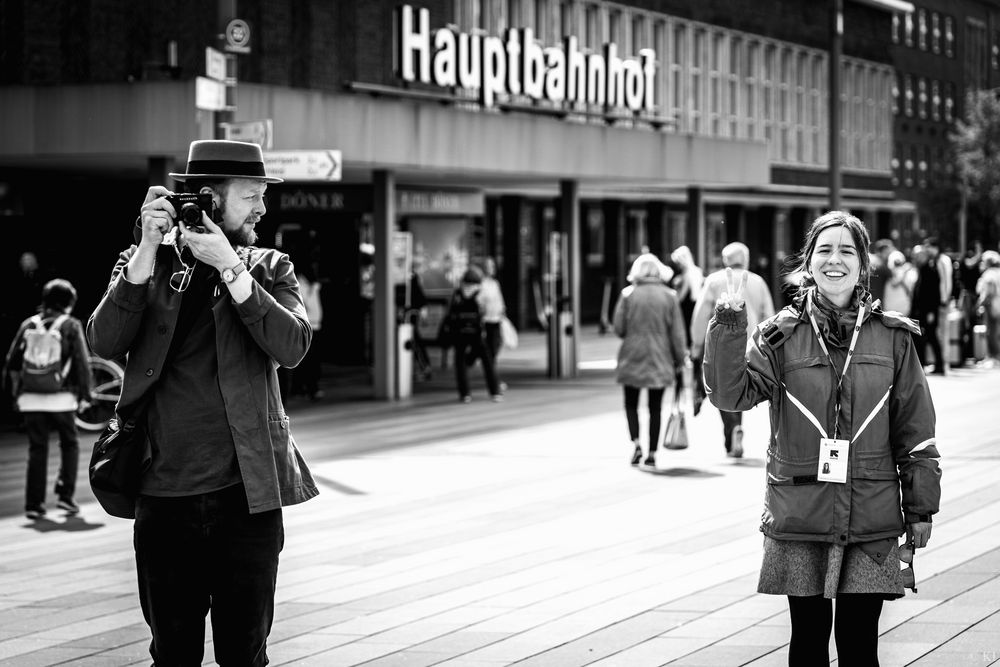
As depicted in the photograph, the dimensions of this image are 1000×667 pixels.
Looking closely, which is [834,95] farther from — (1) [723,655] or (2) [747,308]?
(1) [723,655]

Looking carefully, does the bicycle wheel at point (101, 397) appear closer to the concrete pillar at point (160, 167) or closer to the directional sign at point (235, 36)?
the concrete pillar at point (160, 167)

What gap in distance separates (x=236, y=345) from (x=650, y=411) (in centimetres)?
973

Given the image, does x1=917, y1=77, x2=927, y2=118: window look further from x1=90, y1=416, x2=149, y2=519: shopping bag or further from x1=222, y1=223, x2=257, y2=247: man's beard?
x1=90, y1=416, x2=149, y2=519: shopping bag

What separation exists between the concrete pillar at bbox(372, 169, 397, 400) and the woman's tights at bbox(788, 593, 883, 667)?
55.4 ft

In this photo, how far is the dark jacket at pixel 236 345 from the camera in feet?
15.9

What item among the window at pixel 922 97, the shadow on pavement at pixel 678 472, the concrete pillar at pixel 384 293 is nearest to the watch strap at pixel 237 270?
the shadow on pavement at pixel 678 472

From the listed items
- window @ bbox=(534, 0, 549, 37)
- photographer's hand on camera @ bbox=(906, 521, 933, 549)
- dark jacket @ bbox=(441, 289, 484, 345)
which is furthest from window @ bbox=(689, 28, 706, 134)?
photographer's hand on camera @ bbox=(906, 521, 933, 549)

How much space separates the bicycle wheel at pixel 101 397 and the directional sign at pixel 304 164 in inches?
99.9

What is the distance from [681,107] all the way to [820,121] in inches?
380

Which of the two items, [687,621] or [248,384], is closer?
[248,384]

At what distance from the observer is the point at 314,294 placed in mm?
22641

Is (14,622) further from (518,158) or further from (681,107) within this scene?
(681,107)

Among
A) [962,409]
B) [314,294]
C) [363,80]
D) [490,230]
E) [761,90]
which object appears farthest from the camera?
[761,90]

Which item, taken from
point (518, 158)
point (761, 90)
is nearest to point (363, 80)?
point (518, 158)
